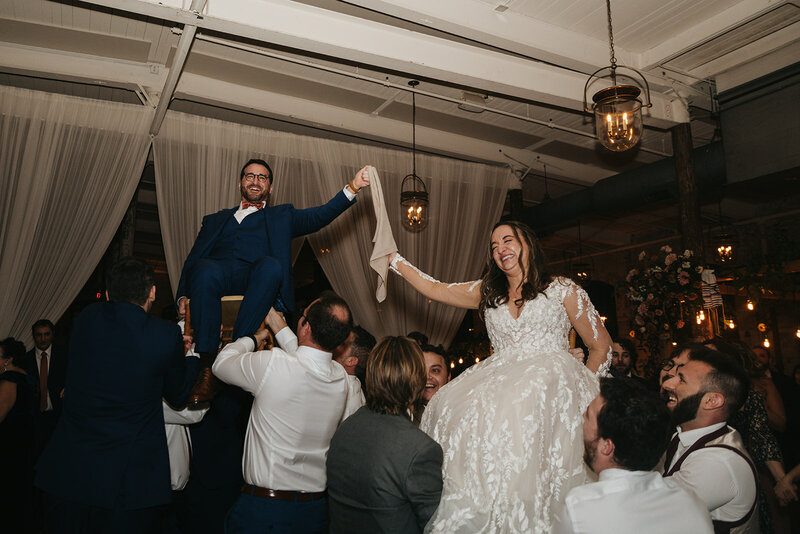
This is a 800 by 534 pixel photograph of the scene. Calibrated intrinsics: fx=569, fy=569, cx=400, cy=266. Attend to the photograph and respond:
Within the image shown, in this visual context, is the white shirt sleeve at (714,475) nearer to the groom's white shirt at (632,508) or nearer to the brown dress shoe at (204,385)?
the groom's white shirt at (632,508)

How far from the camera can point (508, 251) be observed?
9.75 feet

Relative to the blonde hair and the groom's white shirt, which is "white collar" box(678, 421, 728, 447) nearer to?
the groom's white shirt

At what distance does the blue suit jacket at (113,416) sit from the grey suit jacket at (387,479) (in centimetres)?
84

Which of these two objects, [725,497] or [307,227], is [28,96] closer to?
[307,227]

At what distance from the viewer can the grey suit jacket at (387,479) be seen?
2098 mm

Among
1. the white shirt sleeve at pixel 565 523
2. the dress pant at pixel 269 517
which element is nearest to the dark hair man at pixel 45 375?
the dress pant at pixel 269 517

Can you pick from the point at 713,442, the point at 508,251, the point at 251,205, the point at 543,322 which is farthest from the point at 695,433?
the point at 251,205

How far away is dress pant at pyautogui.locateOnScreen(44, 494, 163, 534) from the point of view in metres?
2.32

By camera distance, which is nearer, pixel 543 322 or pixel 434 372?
pixel 543 322

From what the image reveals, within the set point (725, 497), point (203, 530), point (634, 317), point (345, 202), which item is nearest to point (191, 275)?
point (345, 202)

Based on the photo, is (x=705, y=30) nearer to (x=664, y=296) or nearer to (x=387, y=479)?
(x=664, y=296)

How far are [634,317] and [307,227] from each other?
13.4 ft

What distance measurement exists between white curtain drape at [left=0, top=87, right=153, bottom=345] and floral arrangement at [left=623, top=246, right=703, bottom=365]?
5.72 m

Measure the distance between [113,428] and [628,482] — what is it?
1998mm
